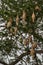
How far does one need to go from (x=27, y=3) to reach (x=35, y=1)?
0.13ft

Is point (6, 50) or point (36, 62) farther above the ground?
point (6, 50)

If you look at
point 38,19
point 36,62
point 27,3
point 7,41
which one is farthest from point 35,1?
point 36,62

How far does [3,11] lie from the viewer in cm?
118

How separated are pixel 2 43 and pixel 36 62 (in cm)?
27

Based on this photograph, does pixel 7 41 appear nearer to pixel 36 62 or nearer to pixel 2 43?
pixel 2 43

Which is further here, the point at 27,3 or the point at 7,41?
the point at 7,41

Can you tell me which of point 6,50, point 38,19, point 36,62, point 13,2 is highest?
point 13,2

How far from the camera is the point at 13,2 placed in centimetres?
113

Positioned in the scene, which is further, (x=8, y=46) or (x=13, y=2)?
(x=8, y=46)

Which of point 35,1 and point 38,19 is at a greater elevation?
point 35,1

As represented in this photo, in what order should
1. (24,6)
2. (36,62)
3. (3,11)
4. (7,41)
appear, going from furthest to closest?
1. (36,62)
2. (7,41)
3. (3,11)
4. (24,6)

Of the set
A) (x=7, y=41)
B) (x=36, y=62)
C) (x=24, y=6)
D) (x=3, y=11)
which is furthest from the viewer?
(x=36, y=62)

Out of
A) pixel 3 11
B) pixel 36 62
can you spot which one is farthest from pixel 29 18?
pixel 36 62

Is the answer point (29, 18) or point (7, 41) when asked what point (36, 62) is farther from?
point (29, 18)
